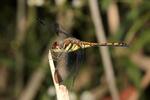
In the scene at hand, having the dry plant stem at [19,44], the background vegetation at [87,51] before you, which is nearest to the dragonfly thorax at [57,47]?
the background vegetation at [87,51]

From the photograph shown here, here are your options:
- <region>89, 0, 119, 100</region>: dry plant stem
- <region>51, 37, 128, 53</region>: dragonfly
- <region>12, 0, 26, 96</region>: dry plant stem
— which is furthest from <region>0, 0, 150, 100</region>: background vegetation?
<region>51, 37, 128, 53</region>: dragonfly

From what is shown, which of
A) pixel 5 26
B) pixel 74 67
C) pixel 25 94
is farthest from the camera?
pixel 5 26

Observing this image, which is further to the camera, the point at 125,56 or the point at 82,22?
the point at 82,22

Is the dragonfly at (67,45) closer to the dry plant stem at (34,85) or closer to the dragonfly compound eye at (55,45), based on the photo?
the dragonfly compound eye at (55,45)

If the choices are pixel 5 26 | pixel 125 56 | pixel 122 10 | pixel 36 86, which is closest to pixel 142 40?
pixel 125 56

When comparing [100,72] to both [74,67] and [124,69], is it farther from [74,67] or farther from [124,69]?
[74,67]

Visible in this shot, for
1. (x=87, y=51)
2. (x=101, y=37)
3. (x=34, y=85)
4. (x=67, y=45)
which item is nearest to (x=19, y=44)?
(x=34, y=85)

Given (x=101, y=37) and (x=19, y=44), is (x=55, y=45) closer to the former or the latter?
(x=101, y=37)

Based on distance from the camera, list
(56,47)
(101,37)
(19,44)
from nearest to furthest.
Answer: (56,47)
(101,37)
(19,44)
